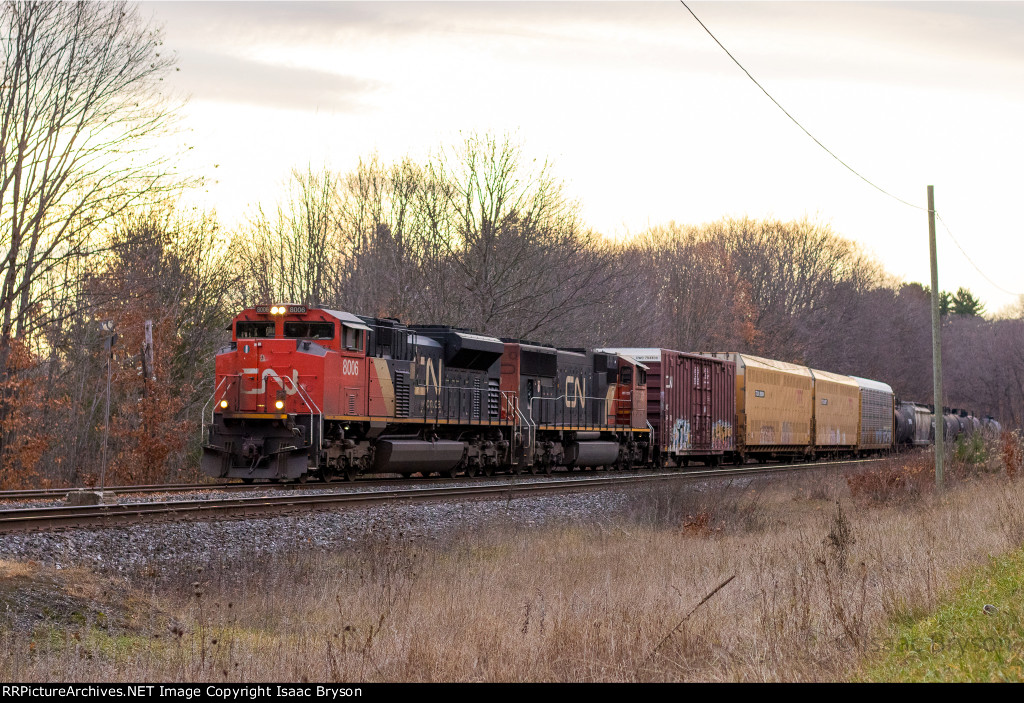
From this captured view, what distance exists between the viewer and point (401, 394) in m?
21.2

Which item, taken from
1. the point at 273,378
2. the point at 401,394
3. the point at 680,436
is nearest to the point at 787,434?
the point at 680,436

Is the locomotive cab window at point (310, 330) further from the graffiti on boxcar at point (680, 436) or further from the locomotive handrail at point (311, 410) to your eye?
the graffiti on boxcar at point (680, 436)

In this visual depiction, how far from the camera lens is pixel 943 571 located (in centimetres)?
1057

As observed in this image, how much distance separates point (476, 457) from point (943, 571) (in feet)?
48.2

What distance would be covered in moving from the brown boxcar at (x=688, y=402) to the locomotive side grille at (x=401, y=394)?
10.5 metres

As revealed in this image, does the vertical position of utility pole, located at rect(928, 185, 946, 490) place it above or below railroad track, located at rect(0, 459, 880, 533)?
above

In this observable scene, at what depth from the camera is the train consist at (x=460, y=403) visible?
1939 centimetres

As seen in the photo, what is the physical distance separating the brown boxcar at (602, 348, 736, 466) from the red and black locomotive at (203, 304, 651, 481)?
4150 millimetres

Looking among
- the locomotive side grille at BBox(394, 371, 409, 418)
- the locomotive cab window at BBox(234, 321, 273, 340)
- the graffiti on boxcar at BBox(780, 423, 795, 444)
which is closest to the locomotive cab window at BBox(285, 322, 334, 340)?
the locomotive cab window at BBox(234, 321, 273, 340)

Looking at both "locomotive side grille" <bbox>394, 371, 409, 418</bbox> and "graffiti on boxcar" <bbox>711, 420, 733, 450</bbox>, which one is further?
"graffiti on boxcar" <bbox>711, 420, 733, 450</bbox>

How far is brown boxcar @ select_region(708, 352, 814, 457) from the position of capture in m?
34.2

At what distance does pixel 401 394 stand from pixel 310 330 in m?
2.46

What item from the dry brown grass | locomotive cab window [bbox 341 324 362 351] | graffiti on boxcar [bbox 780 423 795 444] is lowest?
the dry brown grass

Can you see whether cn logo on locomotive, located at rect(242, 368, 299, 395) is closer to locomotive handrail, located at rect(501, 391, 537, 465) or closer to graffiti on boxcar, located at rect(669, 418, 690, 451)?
locomotive handrail, located at rect(501, 391, 537, 465)
